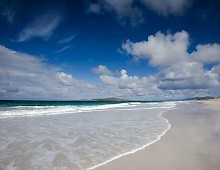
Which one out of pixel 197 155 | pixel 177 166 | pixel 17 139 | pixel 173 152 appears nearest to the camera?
pixel 177 166

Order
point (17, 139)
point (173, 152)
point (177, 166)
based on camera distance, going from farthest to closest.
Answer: point (17, 139) → point (173, 152) → point (177, 166)

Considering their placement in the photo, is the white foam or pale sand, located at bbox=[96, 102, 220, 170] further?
the white foam

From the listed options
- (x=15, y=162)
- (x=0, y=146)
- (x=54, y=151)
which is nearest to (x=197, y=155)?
(x=54, y=151)

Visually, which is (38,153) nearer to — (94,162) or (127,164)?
(94,162)

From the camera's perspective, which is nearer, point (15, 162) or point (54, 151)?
point (15, 162)

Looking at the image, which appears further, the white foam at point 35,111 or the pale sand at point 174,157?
the white foam at point 35,111

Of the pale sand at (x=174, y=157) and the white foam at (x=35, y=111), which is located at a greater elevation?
the white foam at (x=35, y=111)

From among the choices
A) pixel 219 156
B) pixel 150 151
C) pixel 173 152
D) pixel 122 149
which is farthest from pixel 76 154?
pixel 219 156

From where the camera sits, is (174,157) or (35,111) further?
(35,111)

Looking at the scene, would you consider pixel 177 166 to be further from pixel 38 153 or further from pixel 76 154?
pixel 38 153

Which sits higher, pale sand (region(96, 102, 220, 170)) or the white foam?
the white foam

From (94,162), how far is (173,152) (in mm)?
2615

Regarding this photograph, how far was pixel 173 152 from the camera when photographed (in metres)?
6.72

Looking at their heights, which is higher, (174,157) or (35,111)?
(35,111)
